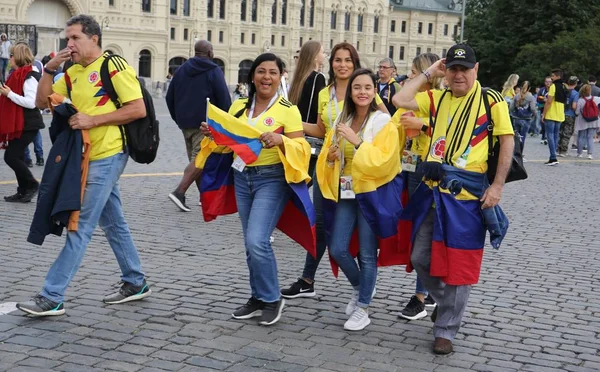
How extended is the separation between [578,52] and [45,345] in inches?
1671

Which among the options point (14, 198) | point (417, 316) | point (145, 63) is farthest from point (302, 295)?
point (145, 63)

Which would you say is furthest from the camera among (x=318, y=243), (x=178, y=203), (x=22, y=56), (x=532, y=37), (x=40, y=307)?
(x=532, y=37)

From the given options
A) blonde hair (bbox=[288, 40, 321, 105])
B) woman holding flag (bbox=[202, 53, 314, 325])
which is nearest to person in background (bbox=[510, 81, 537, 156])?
blonde hair (bbox=[288, 40, 321, 105])

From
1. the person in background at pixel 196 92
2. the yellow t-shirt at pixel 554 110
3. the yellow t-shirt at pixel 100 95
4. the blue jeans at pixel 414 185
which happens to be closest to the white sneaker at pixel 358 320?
the blue jeans at pixel 414 185

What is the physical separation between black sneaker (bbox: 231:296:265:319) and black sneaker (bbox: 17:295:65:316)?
1.17m

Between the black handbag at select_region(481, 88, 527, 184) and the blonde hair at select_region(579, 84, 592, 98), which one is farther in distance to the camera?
the blonde hair at select_region(579, 84, 592, 98)


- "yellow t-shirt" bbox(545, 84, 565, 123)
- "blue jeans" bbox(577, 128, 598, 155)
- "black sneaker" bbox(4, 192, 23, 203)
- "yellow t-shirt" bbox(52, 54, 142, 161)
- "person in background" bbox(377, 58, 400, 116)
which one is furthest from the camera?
"blue jeans" bbox(577, 128, 598, 155)

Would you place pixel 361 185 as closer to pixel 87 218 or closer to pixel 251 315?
pixel 251 315

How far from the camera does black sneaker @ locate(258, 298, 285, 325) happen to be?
235 inches

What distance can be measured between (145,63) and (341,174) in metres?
66.8

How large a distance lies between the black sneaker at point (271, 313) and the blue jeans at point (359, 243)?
1.67 feet

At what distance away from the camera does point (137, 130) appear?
20.2 feet

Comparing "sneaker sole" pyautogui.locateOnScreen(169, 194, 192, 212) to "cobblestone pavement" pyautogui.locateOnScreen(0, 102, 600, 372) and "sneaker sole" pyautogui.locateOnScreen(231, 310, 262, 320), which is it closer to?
"cobblestone pavement" pyautogui.locateOnScreen(0, 102, 600, 372)

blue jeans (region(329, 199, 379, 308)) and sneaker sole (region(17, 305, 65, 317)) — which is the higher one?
blue jeans (region(329, 199, 379, 308))
